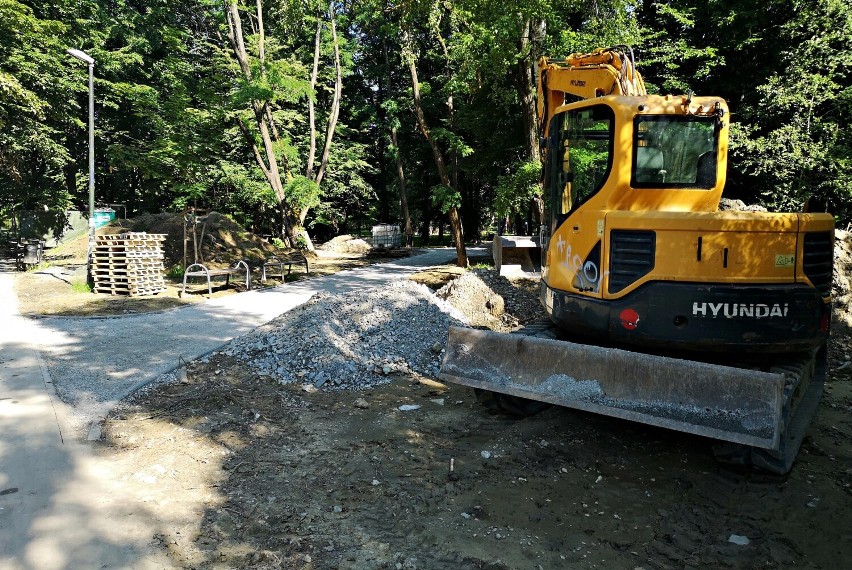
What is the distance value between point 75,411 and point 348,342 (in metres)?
3.44

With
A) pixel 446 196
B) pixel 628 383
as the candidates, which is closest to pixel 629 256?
pixel 628 383

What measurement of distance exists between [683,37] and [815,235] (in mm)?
18390

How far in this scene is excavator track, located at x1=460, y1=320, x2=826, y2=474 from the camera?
4.25 m

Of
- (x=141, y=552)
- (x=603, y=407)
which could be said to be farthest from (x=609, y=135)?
(x=141, y=552)

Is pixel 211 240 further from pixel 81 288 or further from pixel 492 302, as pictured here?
pixel 492 302

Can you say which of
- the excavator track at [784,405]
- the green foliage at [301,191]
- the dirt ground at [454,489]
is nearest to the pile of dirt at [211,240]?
the green foliage at [301,191]

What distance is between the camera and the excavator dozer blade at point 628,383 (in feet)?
12.9

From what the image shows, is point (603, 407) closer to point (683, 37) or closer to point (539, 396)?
point (539, 396)

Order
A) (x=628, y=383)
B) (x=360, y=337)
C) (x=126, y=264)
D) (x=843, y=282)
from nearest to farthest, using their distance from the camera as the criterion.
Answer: (x=628, y=383) < (x=360, y=337) < (x=843, y=282) < (x=126, y=264)

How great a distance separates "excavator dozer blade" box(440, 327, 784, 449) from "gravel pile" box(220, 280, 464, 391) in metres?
2.22

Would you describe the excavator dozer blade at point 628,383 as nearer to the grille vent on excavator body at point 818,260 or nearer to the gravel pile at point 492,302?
the grille vent on excavator body at point 818,260

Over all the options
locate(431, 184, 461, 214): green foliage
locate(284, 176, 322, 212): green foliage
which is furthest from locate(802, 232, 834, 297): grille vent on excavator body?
locate(284, 176, 322, 212): green foliage

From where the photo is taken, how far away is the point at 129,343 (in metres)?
8.52

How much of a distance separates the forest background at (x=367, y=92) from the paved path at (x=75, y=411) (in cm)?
902
